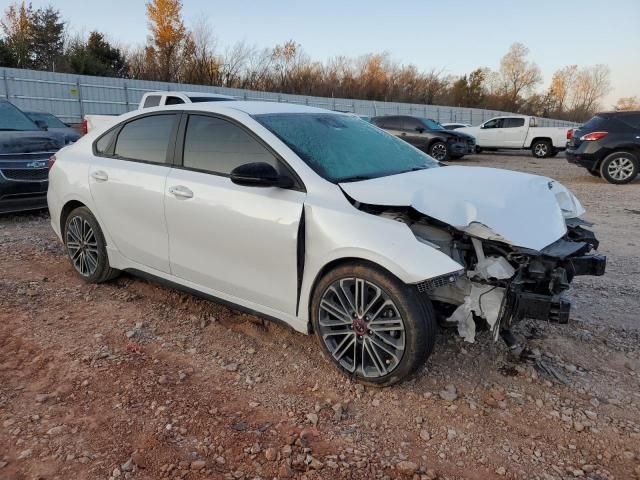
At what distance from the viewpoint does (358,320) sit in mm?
2959

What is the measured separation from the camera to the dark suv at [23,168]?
6980 millimetres

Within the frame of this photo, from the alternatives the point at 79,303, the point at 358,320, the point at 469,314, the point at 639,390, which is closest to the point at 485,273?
the point at 469,314

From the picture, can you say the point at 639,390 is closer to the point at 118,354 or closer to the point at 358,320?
the point at 358,320

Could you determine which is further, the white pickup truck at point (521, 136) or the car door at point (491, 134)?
the car door at point (491, 134)

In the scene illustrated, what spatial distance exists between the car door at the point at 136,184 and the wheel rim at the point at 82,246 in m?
0.30

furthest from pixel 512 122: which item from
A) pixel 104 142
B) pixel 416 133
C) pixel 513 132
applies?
pixel 104 142

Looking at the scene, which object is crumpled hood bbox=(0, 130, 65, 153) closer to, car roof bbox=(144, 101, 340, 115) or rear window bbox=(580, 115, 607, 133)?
car roof bbox=(144, 101, 340, 115)

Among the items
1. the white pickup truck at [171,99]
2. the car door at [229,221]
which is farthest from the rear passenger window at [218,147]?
the white pickup truck at [171,99]

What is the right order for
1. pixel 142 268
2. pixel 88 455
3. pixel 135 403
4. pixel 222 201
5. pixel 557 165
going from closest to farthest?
pixel 88 455 → pixel 135 403 → pixel 222 201 → pixel 142 268 → pixel 557 165

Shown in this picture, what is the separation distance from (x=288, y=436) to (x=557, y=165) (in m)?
17.8

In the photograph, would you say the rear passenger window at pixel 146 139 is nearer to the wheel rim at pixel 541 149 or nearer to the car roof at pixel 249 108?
the car roof at pixel 249 108

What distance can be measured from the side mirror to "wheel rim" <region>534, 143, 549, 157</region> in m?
20.2

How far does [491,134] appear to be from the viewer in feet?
71.1

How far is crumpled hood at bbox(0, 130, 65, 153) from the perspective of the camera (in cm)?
714
